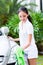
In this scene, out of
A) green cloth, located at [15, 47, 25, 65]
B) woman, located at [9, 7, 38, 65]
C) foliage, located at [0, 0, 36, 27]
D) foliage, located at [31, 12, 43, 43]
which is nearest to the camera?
green cloth, located at [15, 47, 25, 65]

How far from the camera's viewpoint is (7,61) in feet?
11.8

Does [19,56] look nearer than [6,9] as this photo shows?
Yes

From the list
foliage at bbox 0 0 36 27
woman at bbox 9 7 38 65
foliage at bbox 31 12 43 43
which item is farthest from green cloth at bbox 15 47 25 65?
foliage at bbox 0 0 36 27

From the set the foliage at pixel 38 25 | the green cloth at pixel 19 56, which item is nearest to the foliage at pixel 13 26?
the foliage at pixel 38 25

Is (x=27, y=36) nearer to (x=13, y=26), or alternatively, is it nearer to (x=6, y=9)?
(x=13, y=26)

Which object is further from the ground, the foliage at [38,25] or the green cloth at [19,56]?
the green cloth at [19,56]

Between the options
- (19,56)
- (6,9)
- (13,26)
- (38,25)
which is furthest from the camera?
(6,9)

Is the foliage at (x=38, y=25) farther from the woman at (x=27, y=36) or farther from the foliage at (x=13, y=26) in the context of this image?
the woman at (x=27, y=36)

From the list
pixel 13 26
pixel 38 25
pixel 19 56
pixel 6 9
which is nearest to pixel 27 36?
pixel 19 56

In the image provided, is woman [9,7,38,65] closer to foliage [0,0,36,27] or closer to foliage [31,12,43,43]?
foliage [31,12,43,43]

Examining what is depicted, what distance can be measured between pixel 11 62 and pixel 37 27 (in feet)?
25.0

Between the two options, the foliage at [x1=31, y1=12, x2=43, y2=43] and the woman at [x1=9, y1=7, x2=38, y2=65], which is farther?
the foliage at [x1=31, y1=12, x2=43, y2=43]

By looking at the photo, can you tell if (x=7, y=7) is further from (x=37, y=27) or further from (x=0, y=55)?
(x=0, y=55)

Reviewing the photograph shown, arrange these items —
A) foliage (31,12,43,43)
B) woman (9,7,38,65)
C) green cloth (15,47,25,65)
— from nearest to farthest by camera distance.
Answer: green cloth (15,47,25,65), woman (9,7,38,65), foliage (31,12,43,43)
